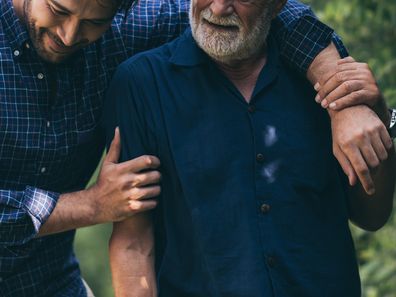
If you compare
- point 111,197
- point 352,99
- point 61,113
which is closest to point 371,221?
point 352,99

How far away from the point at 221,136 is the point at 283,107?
238 mm

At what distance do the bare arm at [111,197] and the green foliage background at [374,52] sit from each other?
193cm

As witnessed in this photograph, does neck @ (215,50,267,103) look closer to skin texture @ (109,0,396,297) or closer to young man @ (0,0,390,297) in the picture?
skin texture @ (109,0,396,297)

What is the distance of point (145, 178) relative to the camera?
3.39 meters

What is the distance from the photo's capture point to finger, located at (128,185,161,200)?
11.1 ft

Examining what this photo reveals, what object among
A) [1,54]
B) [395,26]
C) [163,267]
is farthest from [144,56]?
[395,26]

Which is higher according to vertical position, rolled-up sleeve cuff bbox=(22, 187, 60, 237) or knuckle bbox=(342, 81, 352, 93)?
knuckle bbox=(342, 81, 352, 93)

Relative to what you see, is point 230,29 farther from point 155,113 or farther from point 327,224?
point 327,224

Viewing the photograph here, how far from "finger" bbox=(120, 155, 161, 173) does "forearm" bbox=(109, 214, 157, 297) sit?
0.58 feet

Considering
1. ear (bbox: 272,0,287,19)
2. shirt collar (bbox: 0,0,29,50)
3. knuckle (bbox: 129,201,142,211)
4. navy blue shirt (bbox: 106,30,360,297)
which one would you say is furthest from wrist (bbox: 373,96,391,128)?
shirt collar (bbox: 0,0,29,50)

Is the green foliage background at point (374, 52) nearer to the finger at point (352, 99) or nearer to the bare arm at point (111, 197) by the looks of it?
the finger at point (352, 99)

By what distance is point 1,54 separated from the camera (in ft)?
11.4

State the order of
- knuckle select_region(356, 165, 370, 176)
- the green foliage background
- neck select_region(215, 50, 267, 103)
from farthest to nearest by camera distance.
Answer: the green foliage background < neck select_region(215, 50, 267, 103) < knuckle select_region(356, 165, 370, 176)

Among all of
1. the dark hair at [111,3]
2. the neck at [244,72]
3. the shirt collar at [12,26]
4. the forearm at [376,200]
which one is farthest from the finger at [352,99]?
the shirt collar at [12,26]
